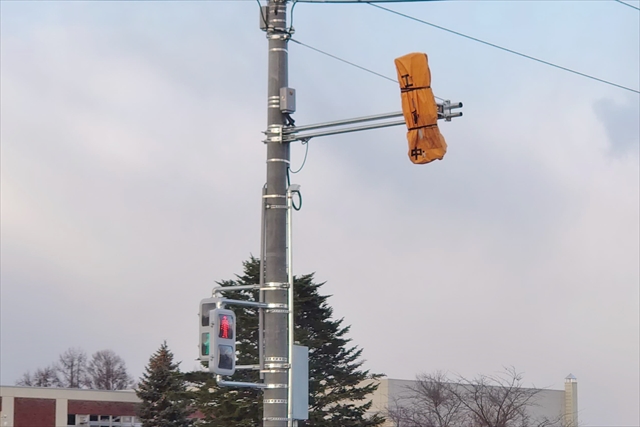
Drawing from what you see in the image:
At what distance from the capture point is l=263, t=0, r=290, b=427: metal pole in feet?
38.5

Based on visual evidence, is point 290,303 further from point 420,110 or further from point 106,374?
point 106,374

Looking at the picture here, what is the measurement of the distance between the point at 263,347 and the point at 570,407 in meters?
57.8

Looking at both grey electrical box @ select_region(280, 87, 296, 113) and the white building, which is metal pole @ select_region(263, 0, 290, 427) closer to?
grey electrical box @ select_region(280, 87, 296, 113)

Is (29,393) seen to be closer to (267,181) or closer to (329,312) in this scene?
(329,312)

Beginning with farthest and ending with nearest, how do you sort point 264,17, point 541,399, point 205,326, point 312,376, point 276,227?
point 541,399, point 312,376, point 264,17, point 276,227, point 205,326

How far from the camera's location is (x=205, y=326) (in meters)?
11.4

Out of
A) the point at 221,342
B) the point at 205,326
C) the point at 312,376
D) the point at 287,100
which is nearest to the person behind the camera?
the point at 221,342

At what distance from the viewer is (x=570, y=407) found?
6581 cm

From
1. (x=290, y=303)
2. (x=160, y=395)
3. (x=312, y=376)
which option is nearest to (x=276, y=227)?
(x=290, y=303)

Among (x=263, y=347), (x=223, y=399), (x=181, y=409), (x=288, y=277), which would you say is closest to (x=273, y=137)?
(x=288, y=277)

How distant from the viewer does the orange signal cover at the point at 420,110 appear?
1054 centimetres

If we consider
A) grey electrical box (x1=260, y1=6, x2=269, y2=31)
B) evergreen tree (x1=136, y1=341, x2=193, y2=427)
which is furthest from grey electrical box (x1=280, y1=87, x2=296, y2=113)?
evergreen tree (x1=136, y1=341, x2=193, y2=427)

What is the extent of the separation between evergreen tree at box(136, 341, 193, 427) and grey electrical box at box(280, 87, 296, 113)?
3887 cm

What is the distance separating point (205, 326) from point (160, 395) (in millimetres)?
40152
